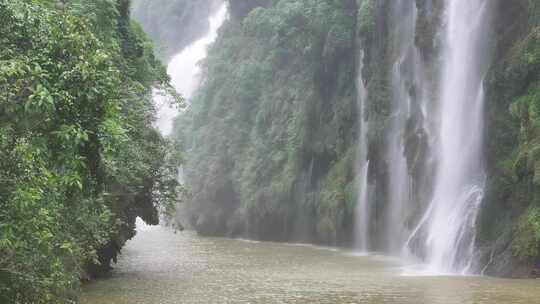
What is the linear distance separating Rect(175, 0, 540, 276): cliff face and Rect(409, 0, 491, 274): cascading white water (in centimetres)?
76

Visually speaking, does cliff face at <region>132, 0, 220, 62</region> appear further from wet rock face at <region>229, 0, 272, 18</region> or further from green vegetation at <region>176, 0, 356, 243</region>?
green vegetation at <region>176, 0, 356, 243</region>

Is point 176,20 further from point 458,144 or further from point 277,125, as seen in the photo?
point 458,144

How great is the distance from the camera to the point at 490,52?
24312mm

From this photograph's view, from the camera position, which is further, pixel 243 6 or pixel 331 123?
pixel 243 6

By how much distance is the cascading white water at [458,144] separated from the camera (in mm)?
22812

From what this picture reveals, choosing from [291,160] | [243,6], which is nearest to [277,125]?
[291,160]

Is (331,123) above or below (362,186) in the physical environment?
above

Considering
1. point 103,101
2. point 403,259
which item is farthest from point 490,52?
point 103,101

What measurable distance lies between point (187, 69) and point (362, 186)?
39.8 metres

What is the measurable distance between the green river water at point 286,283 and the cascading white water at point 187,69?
123ft

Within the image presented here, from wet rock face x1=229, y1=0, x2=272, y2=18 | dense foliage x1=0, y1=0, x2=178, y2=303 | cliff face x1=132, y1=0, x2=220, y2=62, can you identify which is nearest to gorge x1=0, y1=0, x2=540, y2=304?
dense foliage x1=0, y1=0, x2=178, y2=303

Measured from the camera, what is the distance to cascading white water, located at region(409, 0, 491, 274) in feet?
74.8

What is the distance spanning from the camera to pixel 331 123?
38.4 metres

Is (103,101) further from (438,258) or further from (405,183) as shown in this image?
(405,183)
